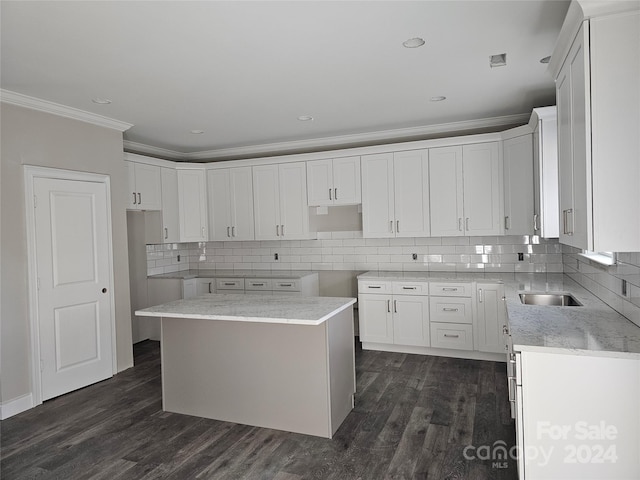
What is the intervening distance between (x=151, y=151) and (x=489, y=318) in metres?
4.89

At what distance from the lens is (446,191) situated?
4.98 meters

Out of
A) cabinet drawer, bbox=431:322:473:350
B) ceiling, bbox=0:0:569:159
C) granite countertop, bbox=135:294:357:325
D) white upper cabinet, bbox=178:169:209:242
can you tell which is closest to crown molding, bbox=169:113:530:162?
ceiling, bbox=0:0:569:159

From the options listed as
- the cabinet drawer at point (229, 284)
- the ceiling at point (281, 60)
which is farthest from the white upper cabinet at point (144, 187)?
the cabinet drawer at point (229, 284)

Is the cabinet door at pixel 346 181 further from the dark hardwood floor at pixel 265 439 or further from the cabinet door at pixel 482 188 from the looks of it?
the dark hardwood floor at pixel 265 439

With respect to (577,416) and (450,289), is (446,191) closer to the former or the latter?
(450,289)

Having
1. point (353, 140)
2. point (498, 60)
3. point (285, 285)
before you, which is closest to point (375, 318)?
point (285, 285)

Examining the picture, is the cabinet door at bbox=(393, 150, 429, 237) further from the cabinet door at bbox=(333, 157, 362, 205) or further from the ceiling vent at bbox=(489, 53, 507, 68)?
the ceiling vent at bbox=(489, 53, 507, 68)

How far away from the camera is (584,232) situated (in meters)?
2.09

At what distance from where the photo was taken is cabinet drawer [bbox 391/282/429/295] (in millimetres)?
4859

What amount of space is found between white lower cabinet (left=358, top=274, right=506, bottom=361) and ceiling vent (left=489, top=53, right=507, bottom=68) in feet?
7.46

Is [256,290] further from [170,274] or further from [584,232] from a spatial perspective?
[584,232]

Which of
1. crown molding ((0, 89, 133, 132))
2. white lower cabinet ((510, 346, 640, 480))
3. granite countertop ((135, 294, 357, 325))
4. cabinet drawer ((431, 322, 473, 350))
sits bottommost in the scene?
cabinet drawer ((431, 322, 473, 350))

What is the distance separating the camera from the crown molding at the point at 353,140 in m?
4.95

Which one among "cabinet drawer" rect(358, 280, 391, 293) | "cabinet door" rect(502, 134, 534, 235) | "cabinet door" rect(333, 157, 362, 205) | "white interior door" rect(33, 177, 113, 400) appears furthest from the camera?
"cabinet door" rect(333, 157, 362, 205)
